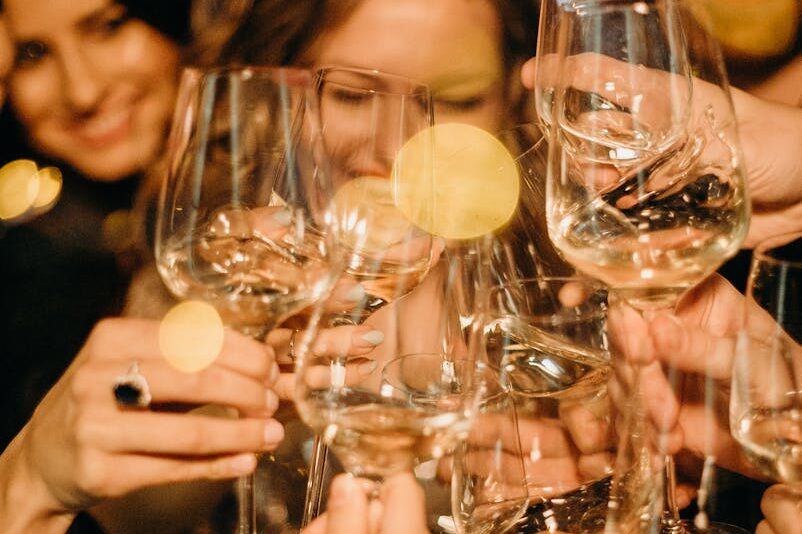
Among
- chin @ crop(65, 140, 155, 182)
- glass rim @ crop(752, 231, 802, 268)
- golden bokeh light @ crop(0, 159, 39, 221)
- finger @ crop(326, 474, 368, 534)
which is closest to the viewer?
finger @ crop(326, 474, 368, 534)

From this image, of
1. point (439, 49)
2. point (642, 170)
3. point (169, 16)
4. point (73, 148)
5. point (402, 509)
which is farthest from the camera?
point (169, 16)

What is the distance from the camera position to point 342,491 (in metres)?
0.51

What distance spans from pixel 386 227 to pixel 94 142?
1113 millimetres

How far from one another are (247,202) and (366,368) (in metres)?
0.18

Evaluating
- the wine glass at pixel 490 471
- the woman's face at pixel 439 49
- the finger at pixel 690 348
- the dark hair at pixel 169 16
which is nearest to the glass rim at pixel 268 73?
the wine glass at pixel 490 471

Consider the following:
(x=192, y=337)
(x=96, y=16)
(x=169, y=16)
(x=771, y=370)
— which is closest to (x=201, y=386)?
(x=192, y=337)

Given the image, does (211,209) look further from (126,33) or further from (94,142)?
(126,33)

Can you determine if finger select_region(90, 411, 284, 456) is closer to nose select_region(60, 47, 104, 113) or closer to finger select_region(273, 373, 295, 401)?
finger select_region(273, 373, 295, 401)

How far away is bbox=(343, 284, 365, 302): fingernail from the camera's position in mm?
683

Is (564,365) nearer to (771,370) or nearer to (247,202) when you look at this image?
(771,370)

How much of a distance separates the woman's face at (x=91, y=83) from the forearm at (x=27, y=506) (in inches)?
38.2

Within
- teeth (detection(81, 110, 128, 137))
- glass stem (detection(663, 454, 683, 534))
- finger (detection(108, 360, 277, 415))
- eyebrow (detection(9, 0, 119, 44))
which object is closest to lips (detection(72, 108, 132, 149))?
teeth (detection(81, 110, 128, 137))

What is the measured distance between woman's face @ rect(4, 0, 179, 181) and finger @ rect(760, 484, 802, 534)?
1.44 metres

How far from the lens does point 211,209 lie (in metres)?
0.60
